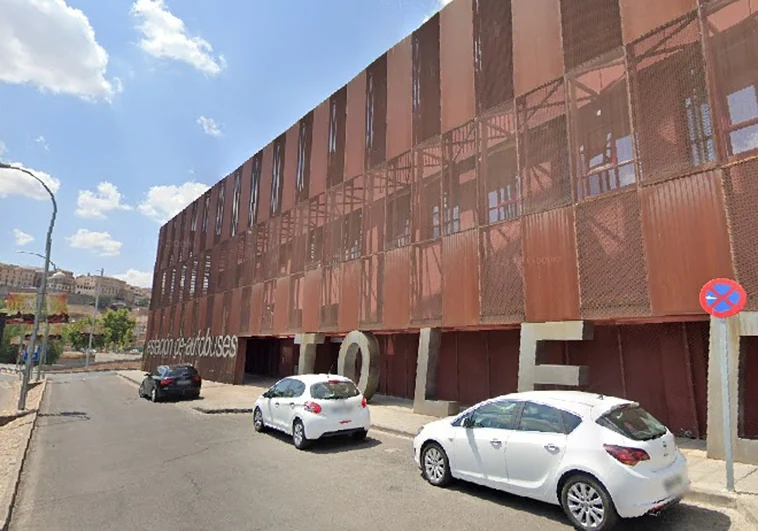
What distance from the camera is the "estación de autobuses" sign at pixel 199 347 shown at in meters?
29.9

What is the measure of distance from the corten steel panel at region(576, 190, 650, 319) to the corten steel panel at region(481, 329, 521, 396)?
3.67m

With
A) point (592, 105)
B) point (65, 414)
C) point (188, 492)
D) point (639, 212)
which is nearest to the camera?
point (188, 492)

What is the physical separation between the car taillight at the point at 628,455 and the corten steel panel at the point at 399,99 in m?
14.4

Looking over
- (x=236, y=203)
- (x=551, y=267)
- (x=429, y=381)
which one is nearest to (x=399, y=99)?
(x=551, y=267)

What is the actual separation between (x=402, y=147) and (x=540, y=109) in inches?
251

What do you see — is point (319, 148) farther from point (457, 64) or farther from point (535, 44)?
point (535, 44)

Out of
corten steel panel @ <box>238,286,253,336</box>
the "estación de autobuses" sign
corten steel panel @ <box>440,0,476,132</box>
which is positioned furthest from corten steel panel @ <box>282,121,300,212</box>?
corten steel panel @ <box>440,0,476,132</box>

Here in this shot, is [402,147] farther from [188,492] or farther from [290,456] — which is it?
[188,492]

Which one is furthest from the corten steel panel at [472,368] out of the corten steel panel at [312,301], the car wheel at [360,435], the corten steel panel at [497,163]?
the corten steel panel at [312,301]

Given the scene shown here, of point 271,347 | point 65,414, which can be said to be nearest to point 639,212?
point 65,414

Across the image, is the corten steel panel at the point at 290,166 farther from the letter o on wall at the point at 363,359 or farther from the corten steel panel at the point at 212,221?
the corten steel panel at the point at 212,221

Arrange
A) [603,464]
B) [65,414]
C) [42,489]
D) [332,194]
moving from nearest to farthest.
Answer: [603,464]
[42,489]
[65,414]
[332,194]

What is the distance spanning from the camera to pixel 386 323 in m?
17.2

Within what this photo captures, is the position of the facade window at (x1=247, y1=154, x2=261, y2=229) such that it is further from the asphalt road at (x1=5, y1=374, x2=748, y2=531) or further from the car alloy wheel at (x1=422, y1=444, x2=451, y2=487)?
the car alloy wheel at (x1=422, y1=444, x2=451, y2=487)
